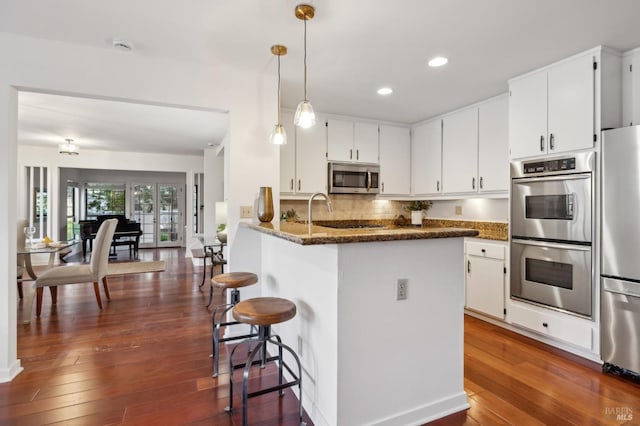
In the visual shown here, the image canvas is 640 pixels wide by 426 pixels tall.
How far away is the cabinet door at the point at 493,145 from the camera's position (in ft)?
11.7

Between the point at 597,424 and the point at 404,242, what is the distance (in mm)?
1512

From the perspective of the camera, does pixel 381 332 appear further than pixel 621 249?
No

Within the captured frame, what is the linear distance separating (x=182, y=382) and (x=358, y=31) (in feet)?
9.17

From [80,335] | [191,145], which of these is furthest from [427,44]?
[191,145]

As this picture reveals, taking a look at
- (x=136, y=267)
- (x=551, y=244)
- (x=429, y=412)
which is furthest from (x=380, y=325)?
(x=136, y=267)

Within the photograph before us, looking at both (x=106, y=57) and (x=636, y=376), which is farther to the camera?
(x=106, y=57)

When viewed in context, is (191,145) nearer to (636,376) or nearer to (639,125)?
(639,125)

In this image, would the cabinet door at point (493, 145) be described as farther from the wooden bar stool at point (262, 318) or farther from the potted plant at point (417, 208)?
the wooden bar stool at point (262, 318)

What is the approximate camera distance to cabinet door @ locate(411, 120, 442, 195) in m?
4.44

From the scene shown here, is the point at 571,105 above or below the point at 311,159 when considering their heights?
above

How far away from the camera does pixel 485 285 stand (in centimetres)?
351

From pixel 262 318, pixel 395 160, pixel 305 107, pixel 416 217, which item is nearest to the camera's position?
pixel 262 318

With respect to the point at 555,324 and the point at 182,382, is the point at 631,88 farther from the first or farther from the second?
the point at 182,382

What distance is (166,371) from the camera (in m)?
2.51
